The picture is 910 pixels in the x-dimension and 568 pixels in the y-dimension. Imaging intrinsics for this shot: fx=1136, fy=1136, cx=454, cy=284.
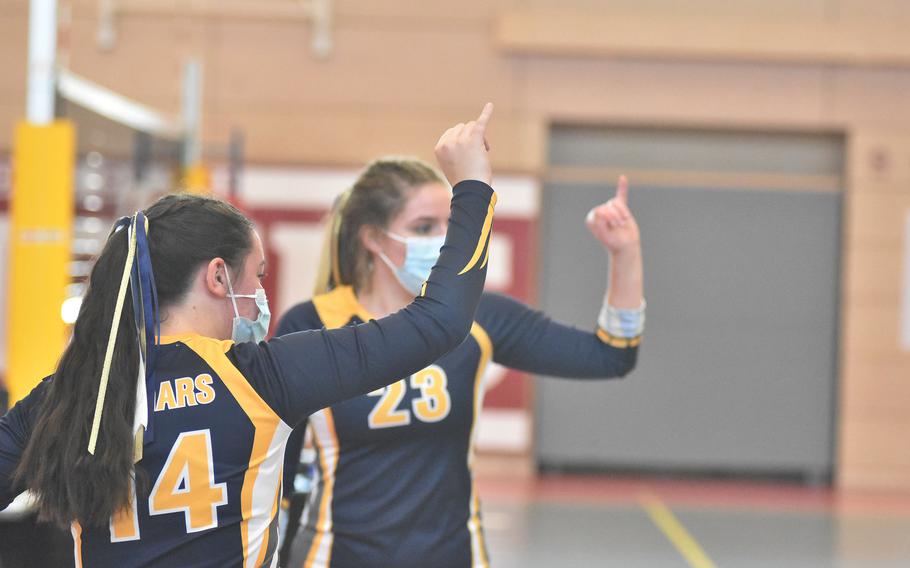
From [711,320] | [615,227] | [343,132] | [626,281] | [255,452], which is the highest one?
[343,132]

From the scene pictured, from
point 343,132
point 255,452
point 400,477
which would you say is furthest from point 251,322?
point 343,132

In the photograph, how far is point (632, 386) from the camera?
30.9ft

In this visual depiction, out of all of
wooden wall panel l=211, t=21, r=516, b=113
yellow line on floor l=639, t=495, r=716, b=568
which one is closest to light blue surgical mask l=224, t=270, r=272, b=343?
yellow line on floor l=639, t=495, r=716, b=568

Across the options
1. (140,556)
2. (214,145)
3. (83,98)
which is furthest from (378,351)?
(214,145)

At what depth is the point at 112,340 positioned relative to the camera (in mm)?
1528

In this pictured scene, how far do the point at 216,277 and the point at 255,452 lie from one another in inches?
10.0

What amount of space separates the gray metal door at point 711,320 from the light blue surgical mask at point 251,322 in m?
7.73

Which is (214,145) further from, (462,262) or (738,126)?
(462,262)

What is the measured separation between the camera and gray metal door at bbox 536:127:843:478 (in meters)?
9.41

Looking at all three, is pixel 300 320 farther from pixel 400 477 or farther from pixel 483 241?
pixel 483 241

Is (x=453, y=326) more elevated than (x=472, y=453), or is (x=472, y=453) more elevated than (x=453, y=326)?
(x=453, y=326)

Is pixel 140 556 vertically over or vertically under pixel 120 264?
under

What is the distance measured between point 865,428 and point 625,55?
3.62 meters

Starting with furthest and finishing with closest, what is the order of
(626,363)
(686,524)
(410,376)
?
(686,524)
(626,363)
(410,376)
